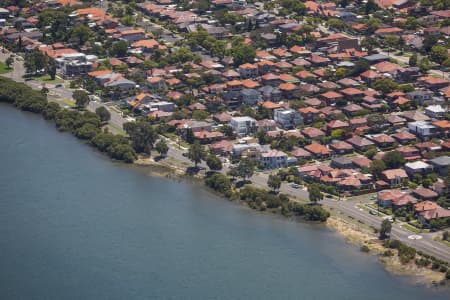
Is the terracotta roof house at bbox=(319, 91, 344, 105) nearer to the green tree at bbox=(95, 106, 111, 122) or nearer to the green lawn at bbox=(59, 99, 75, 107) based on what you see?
the green tree at bbox=(95, 106, 111, 122)

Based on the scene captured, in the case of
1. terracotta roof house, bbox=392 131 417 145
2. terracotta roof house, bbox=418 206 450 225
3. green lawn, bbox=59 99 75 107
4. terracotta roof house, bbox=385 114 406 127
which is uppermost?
terracotta roof house, bbox=418 206 450 225

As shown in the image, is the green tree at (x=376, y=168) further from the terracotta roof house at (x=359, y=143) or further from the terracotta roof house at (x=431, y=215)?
the terracotta roof house at (x=431, y=215)

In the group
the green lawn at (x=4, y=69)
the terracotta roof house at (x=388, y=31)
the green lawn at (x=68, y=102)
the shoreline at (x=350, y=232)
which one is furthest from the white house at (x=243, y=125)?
the terracotta roof house at (x=388, y=31)

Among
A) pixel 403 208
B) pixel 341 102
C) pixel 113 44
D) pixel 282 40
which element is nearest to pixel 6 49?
pixel 113 44

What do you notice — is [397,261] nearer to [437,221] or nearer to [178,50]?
[437,221]

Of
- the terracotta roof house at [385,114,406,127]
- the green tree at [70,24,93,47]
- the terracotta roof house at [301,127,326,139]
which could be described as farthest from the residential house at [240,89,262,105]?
the green tree at [70,24,93,47]

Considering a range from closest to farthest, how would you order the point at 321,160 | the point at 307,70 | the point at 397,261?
the point at 397,261 → the point at 321,160 → the point at 307,70
